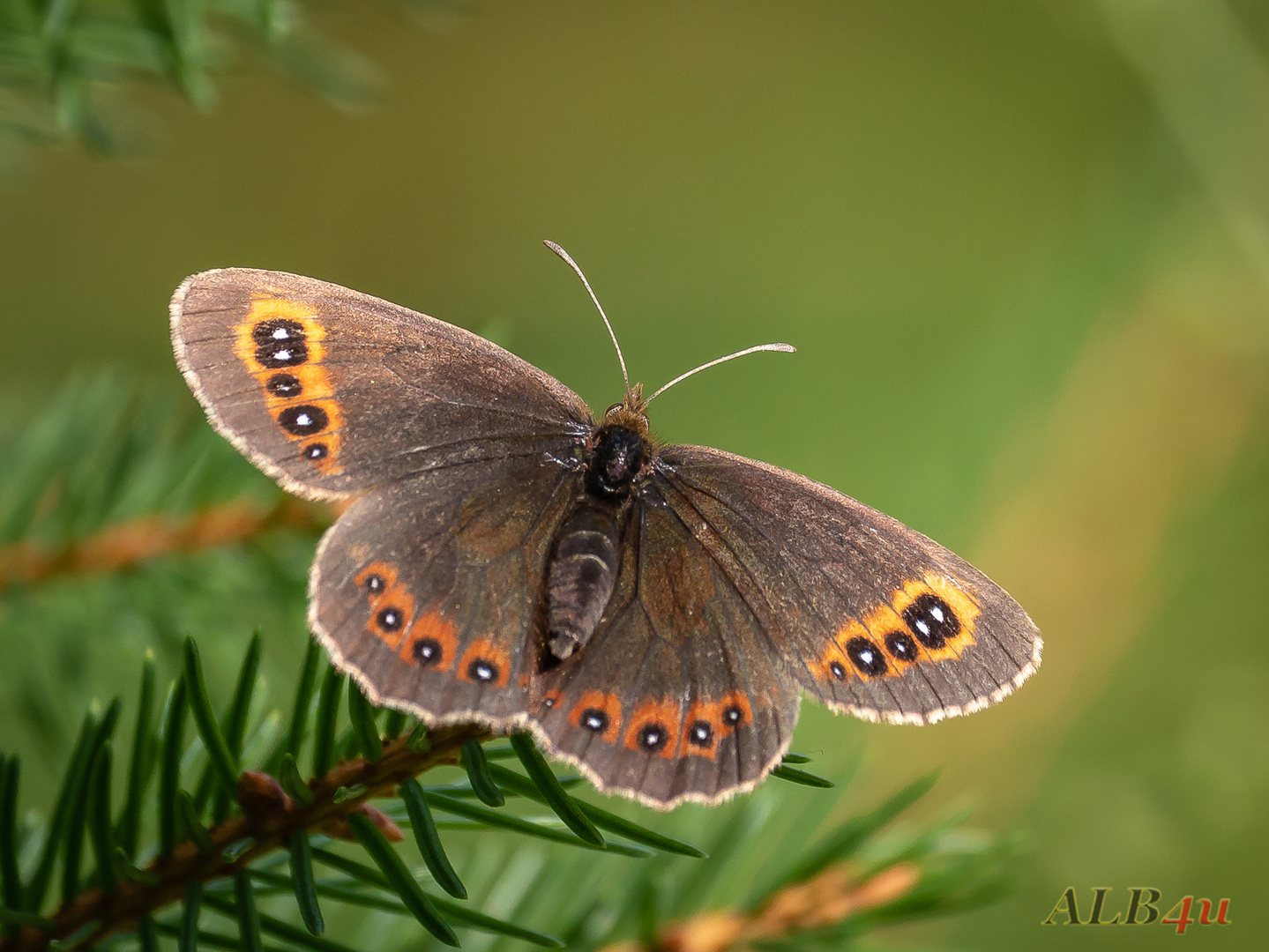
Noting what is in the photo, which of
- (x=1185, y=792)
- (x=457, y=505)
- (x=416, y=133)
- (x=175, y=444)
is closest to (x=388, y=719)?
(x=457, y=505)

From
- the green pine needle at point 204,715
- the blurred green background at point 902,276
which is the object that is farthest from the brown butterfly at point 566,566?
the blurred green background at point 902,276

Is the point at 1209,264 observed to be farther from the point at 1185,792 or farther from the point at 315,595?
the point at 315,595

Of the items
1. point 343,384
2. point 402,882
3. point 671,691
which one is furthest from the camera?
point 343,384

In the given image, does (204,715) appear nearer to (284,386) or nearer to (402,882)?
(402,882)

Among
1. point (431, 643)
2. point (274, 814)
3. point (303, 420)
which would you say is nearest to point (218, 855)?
point (274, 814)

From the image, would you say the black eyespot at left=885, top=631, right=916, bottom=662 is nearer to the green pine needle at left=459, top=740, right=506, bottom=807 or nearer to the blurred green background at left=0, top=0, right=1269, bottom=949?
the green pine needle at left=459, top=740, right=506, bottom=807

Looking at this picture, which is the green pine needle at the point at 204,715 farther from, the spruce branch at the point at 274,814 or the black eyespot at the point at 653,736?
the black eyespot at the point at 653,736
